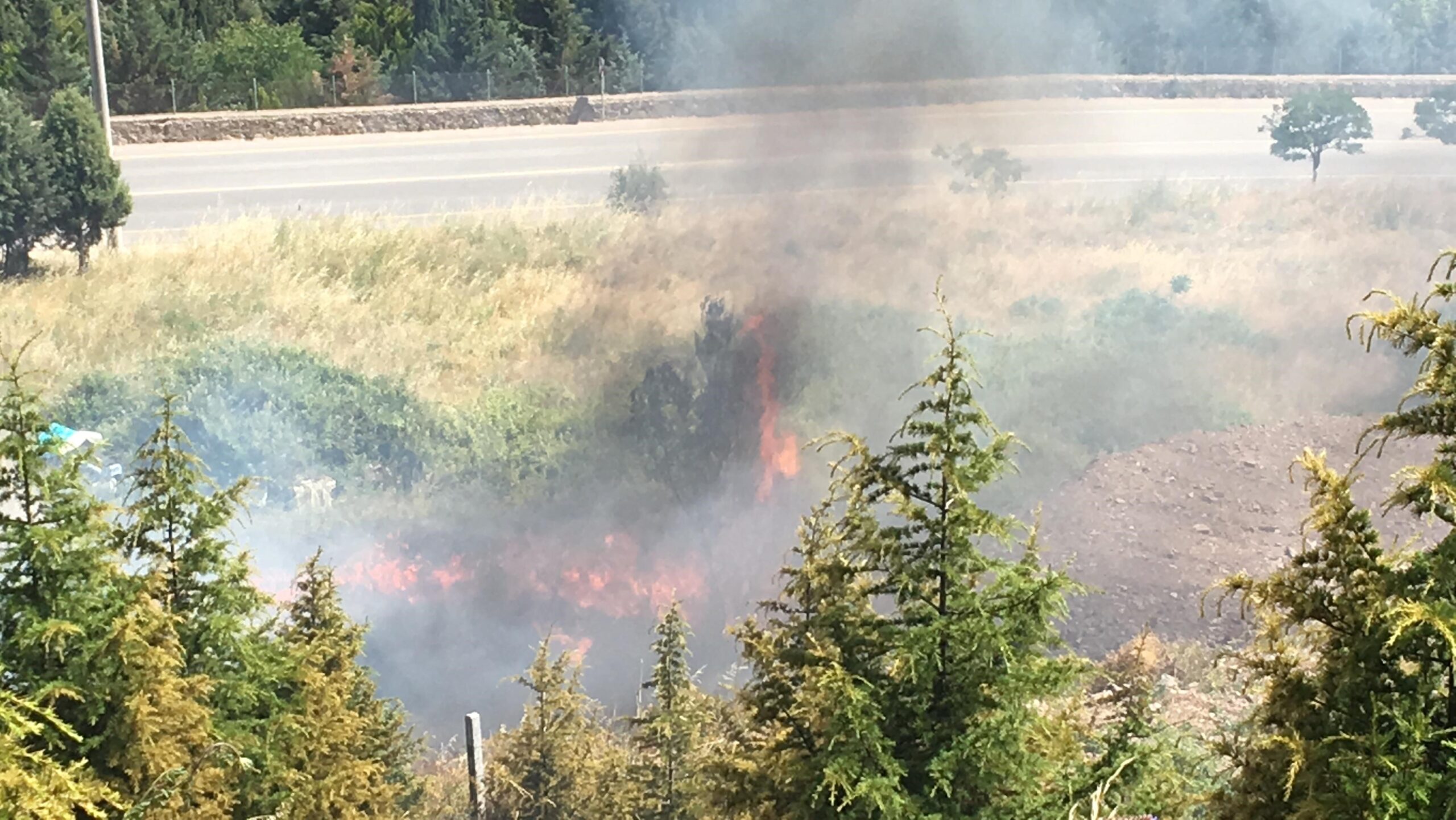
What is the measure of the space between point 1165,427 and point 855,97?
5.22 m

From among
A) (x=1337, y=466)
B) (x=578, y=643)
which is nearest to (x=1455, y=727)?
(x=578, y=643)

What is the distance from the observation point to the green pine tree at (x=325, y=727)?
19.4 feet

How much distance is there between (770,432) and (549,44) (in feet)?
20.7

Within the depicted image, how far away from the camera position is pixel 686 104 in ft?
54.0

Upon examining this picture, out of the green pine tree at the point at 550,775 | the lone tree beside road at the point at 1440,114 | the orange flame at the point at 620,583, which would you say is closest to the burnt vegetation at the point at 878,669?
the green pine tree at the point at 550,775

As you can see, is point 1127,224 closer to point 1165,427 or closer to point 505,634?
point 1165,427

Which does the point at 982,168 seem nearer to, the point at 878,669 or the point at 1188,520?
the point at 1188,520

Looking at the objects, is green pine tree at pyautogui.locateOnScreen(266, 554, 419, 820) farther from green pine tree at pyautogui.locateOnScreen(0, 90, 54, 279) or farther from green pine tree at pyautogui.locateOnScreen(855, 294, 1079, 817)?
green pine tree at pyautogui.locateOnScreen(0, 90, 54, 279)

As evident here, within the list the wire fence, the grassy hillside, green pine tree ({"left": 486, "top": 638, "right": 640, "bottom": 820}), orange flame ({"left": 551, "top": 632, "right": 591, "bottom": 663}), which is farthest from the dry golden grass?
green pine tree ({"left": 486, "top": 638, "right": 640, "bottom": 820})

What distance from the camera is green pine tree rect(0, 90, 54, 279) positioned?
14883mm

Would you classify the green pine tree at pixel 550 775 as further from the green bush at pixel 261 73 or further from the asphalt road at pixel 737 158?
the green bush at pixel 261 73

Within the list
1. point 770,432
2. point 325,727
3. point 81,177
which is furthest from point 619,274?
point 325,727

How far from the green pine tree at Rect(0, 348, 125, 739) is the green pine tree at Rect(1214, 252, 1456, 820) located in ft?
13.2

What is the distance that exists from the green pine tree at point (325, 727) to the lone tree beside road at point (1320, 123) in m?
15.1
